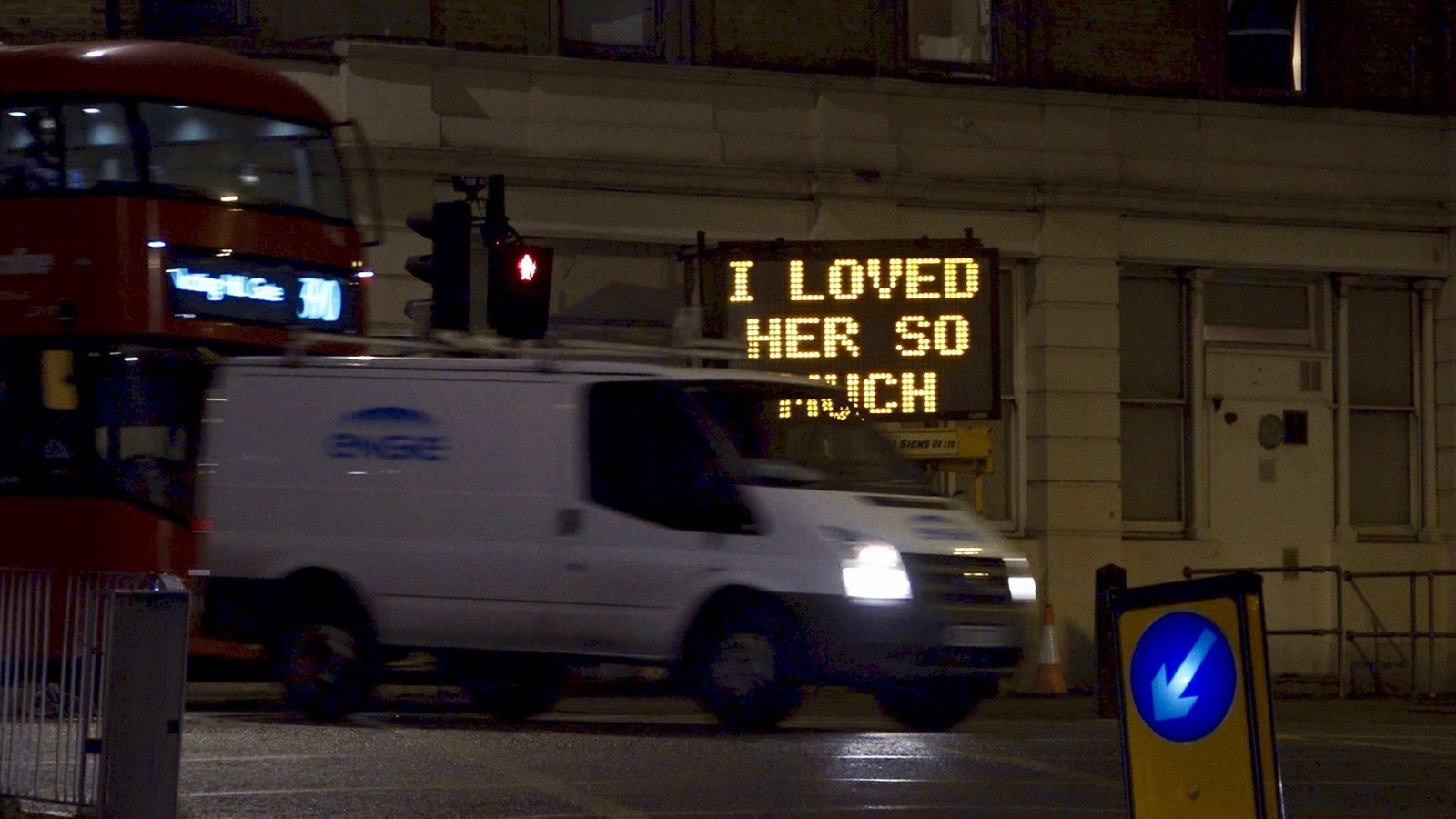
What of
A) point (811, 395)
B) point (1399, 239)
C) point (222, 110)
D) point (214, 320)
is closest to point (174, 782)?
point (811, 395)

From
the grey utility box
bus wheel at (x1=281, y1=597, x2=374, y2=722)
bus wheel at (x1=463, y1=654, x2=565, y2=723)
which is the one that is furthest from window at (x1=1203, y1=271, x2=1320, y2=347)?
the grey utility box

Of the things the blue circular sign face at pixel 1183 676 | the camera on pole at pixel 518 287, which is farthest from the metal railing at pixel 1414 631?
the blue circular sign face at pixel 1183 676

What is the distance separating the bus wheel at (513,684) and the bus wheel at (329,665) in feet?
2.06

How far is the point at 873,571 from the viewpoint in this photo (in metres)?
12.6

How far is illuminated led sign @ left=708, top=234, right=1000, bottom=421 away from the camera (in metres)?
18.0

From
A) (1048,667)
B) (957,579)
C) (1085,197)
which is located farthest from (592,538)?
(1085,197)

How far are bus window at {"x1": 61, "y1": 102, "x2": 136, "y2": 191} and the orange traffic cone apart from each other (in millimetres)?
9040

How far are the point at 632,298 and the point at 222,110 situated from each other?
5.66 meters

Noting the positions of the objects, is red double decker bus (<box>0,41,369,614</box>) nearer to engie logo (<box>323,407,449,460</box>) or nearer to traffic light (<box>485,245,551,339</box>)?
traffic light (<box>485,245,551,339</box>)

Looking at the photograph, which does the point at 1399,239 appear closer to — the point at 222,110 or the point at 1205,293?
the point at 1205,293

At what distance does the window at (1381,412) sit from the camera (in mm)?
23969

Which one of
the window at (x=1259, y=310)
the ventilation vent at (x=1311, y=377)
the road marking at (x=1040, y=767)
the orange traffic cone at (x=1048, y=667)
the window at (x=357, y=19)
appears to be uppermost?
the window at (x=357, y=19)

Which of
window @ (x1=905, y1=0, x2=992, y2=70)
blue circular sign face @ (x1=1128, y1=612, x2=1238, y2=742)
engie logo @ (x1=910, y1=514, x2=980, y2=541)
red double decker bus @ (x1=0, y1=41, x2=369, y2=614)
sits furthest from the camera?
window @ (x1=905, y1=0, x2=992, y2=70)

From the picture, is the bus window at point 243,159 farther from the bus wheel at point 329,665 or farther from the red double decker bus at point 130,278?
the bus wheel at point 329,665
